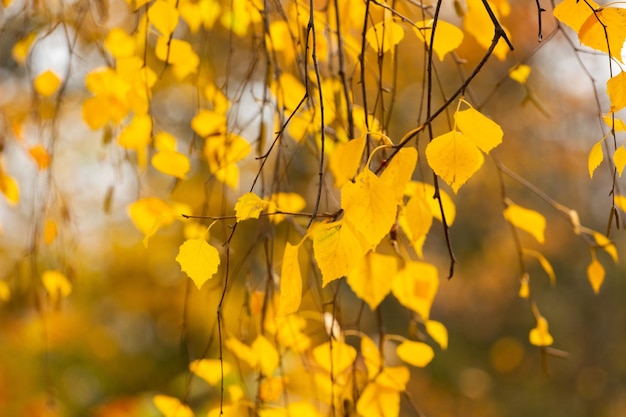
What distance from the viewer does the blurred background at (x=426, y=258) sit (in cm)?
308

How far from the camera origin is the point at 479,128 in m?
0.57

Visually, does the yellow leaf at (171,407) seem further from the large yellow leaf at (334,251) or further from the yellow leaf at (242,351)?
the large yellow leaf at (334,251)

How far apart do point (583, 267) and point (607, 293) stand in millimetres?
175

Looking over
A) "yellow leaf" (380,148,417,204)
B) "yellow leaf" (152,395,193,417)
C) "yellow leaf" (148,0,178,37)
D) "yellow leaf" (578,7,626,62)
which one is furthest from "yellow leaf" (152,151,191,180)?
"yellow leaf" (578,7,626,62)

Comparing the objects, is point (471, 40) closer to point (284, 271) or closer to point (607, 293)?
point (607, 293)

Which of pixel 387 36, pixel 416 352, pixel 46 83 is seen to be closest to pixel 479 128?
pixel 387 36

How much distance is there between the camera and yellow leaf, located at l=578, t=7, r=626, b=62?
0.58 metres

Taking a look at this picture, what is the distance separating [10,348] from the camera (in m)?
2.97

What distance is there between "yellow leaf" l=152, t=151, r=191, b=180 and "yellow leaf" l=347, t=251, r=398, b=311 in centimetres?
25

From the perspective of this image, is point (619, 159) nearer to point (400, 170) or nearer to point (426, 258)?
point (400, 170)

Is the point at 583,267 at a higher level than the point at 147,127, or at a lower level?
lower

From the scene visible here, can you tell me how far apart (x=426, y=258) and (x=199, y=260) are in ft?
11.6

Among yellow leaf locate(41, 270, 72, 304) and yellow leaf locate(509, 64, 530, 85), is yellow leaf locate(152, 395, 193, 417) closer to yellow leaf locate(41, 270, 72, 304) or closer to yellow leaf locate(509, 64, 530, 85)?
yellow leaf locate(41, 270, 72, 304)

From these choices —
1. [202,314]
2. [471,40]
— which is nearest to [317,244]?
[202,314]
